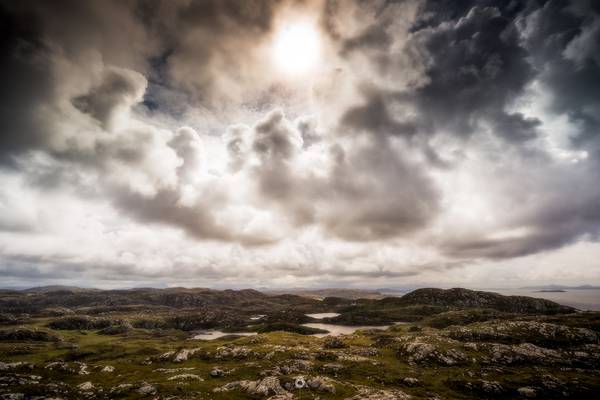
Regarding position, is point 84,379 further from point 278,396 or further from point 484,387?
point 484,387

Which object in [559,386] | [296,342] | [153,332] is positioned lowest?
[153,332]

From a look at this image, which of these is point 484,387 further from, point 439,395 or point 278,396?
point 278,396

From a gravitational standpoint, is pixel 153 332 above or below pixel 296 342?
below

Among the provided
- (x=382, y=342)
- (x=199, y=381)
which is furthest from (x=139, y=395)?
(x=382, y=342)

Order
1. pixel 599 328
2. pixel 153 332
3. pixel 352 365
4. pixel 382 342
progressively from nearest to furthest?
pixel 352 365, pixel 599 328, pixel 382 342, pixel 153 332

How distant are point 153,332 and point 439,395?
193 m

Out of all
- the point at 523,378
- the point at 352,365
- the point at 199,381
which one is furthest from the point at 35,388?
the point at 523,378

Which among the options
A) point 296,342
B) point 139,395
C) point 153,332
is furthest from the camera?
point 153,332

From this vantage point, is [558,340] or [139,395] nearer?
[139,395]

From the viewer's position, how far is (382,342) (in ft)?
358

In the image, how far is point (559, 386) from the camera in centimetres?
5753

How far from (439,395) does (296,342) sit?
227 ft

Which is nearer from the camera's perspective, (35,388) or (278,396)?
(278,396)

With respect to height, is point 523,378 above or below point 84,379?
above
